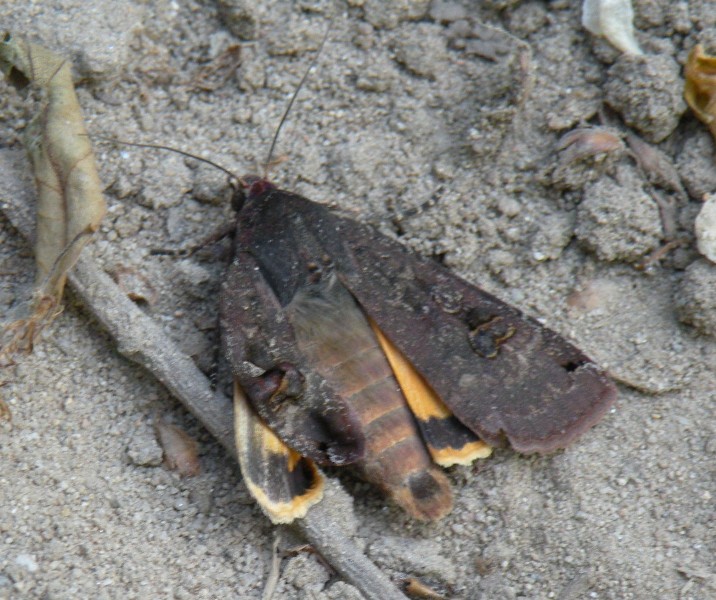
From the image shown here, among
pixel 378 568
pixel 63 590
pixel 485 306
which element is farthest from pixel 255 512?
pixel 485 306

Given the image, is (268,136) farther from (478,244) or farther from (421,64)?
(478,244)

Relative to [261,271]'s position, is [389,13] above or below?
above

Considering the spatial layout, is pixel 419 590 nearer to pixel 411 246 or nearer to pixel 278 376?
pixel 278 376

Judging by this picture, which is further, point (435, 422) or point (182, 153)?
point (182, 153)

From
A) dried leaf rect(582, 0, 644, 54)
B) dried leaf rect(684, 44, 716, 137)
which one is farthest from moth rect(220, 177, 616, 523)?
dried leaf rect(582, 0, 644, 54)

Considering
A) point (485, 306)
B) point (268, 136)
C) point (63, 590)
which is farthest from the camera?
point (268, 136)

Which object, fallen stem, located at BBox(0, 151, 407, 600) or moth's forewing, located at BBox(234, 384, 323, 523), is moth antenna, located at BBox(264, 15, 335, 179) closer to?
fallen stem, located at BBox(0, 151, 407, 600)

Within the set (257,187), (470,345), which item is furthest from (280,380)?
(257,187)
